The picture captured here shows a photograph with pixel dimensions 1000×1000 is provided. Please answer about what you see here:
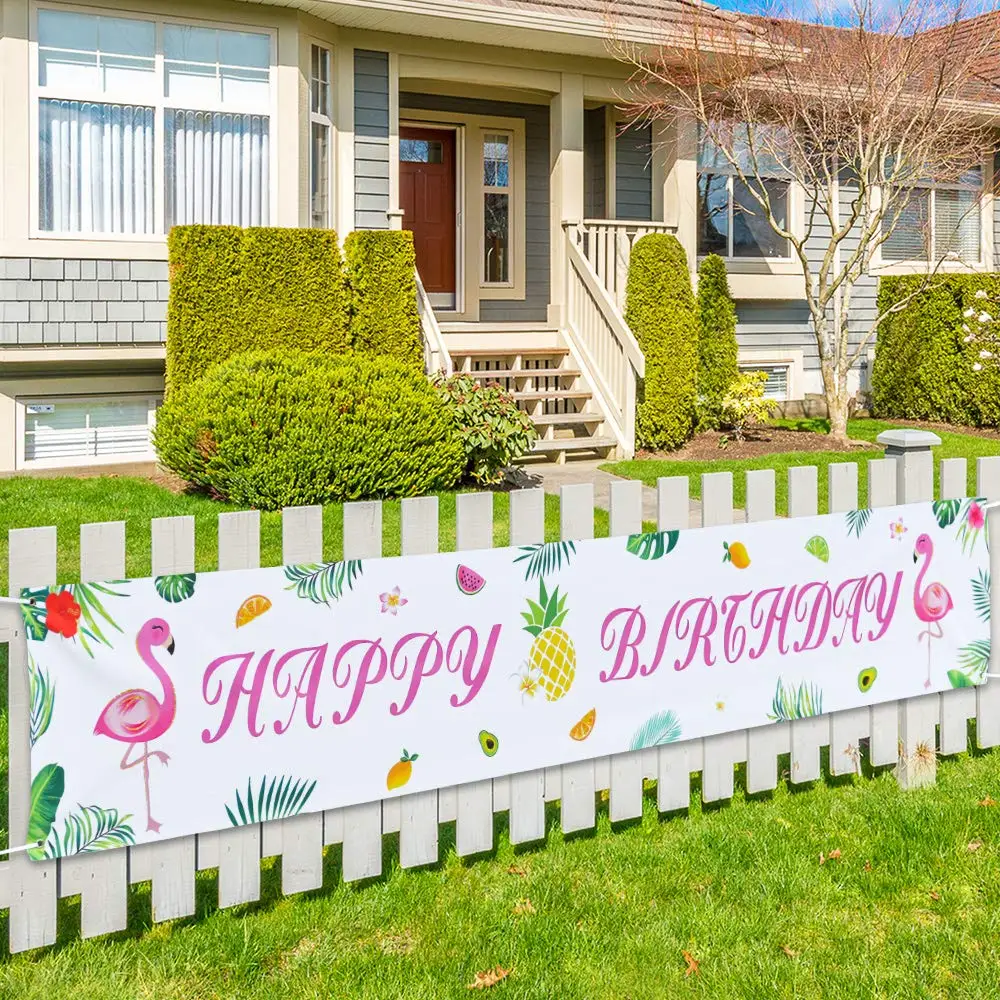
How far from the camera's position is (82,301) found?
Result: 9766 mm

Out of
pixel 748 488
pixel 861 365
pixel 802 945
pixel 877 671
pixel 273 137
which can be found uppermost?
pixel 273 137

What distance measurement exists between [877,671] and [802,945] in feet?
3.66

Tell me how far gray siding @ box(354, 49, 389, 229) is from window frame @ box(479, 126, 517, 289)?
2643mm

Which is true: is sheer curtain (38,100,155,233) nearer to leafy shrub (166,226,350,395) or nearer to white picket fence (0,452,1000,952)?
leafy shrub (166,226,350,395)

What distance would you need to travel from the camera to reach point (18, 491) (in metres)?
8.21

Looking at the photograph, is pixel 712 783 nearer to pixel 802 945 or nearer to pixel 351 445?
pixel 802 945

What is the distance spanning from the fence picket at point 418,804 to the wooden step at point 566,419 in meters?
7.43

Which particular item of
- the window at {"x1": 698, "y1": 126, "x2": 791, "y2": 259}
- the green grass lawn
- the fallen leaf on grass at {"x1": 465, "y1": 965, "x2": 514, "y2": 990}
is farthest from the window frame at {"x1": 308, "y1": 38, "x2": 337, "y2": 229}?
the fallen leaf on grass at {"x1": 465, "y1": 965, "x2": 514, "y2": 990}

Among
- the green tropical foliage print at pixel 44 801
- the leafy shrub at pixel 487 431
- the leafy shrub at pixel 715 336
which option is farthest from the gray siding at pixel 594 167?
the green tropical foliage print at pixel 44 801

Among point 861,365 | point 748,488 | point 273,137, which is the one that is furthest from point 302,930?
point 861,365

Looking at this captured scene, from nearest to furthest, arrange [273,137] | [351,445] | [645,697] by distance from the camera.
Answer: [645,697] → [351,445] → [273,137]

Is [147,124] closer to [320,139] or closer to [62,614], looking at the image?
[320,139]

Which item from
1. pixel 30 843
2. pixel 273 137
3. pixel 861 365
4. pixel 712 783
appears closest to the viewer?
pixel 30 843

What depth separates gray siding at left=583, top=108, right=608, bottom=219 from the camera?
13664 mm
